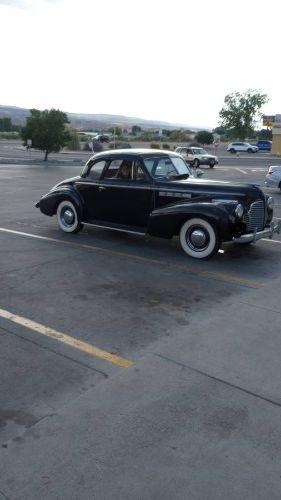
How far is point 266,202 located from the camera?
8.53 meters

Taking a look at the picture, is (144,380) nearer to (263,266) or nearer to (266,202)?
(263,266)

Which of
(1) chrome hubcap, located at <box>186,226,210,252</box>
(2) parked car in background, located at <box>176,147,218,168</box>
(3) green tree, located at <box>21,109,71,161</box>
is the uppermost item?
(3) green tree, located at <box>21,109,71,161</box>

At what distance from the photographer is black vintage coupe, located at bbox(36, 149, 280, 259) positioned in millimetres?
8039

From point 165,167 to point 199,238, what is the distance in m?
1.76

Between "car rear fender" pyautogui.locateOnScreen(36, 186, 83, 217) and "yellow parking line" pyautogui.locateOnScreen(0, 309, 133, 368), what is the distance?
4429 mm

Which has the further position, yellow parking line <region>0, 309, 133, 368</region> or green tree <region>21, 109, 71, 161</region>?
green tree <region>21, 109, 71, 161</region>

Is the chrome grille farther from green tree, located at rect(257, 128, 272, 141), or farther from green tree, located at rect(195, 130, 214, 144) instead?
green tree, located at rect(257, 128, 272, 141)

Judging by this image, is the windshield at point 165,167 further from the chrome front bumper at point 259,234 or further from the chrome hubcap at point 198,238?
the chrome front bumper at point 259,234

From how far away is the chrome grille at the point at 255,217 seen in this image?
8.20m

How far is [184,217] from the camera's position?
27.0 ft

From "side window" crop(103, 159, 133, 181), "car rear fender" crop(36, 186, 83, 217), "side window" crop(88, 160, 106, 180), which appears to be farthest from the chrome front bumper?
"car rear fender" crop(36, 186, 83, 217)

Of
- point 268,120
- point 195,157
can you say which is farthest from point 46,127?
point 268,120

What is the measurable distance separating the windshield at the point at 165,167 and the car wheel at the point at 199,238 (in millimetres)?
1287

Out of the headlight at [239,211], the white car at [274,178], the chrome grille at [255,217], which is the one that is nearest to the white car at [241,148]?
the white car at [274,178]
